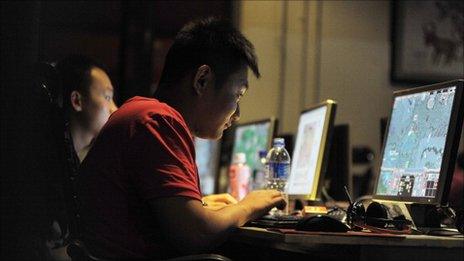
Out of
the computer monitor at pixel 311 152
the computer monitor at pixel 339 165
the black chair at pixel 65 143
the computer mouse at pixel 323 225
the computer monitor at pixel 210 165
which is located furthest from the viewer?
the computer monitor at pixel 210 165

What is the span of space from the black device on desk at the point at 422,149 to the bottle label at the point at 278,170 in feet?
1.96

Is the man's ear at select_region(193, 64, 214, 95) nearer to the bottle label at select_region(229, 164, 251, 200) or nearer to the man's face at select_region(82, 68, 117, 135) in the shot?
the man's face at select_region(82, 68, 117, 135)

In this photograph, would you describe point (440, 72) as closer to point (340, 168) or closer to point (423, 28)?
point (423, 28)

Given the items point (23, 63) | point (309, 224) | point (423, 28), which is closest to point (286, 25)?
point (423, 28)

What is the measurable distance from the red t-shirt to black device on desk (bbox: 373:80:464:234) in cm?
65

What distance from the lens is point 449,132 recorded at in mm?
2131

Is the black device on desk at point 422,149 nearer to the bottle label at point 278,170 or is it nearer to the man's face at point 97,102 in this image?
the bottle label at point 278,170

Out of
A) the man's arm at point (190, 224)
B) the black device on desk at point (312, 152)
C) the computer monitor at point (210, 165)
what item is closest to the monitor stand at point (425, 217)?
the man's arm at point (190, 224)

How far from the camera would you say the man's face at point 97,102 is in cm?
341

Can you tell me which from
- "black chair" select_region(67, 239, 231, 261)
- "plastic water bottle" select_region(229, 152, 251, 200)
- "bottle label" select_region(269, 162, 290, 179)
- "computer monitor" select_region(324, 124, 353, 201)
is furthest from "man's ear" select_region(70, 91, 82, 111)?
"black chair" select_region(67, 239, 231, 261)

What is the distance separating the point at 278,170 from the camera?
3113 mm

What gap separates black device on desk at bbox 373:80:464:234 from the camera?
212cm

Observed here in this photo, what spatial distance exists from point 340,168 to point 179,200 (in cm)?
181

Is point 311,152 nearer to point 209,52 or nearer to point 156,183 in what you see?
point 209,52
